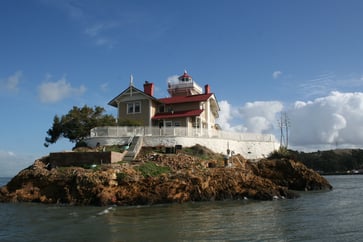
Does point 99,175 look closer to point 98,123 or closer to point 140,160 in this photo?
point 140,160

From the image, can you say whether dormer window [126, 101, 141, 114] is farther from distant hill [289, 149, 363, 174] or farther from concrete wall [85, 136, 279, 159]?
distant hill [289, 149, 363, 174]

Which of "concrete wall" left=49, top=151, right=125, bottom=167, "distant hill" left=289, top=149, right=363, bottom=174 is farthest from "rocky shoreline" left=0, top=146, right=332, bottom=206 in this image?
"distant hill" left=289, top=149, right=363, bottom=174

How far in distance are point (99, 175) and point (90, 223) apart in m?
8.07

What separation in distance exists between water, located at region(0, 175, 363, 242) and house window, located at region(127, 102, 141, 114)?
1845cm

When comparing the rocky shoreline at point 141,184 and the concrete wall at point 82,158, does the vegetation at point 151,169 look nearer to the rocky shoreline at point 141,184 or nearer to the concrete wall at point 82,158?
the rocky shoreline at point 141,184

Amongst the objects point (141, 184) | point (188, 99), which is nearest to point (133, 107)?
point (188, 99)

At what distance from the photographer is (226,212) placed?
20172 millimetres

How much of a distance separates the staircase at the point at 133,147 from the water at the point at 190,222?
320 inches

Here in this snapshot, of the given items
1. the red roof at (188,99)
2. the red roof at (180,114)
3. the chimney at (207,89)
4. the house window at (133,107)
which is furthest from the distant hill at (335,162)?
the house window at (133,107)

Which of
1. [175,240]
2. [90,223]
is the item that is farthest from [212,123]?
[175,240]

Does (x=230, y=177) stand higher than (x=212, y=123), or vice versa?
(x=212, y=123)

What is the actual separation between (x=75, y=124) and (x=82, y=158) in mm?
9928

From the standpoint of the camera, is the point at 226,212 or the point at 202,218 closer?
the point at 202,218

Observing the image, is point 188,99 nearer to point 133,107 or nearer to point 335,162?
point 133,107
